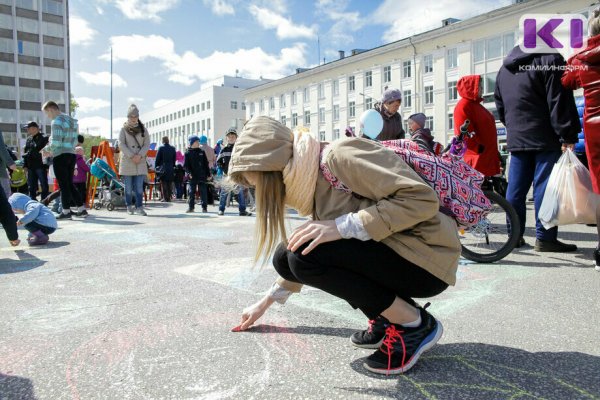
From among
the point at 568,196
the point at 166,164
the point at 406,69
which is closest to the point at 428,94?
the point at 406,69

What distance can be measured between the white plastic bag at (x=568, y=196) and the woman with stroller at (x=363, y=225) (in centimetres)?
249

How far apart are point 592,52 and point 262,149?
112 inches

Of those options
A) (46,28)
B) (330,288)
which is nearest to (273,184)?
(330,288)

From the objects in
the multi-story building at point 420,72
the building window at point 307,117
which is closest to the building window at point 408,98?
the multi-story building at point 420,72

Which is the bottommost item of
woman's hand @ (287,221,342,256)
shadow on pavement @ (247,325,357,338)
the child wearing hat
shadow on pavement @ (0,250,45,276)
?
shadow on pavement @ (247,325,357,338)

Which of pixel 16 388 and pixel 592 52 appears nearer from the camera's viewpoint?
pixel 16 388

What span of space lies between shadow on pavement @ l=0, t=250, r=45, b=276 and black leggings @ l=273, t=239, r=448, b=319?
10.8 feet

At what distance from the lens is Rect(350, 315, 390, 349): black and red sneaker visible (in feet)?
6.85

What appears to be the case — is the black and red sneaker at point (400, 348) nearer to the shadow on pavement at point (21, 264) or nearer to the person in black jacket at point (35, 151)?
the shadow on pavement at point (21, 264)

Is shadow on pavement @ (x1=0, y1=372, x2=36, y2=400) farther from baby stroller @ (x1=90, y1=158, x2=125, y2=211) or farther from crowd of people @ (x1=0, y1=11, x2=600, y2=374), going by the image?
baby stroller @ (x1=90, y1=158, x2=125, y2=211)

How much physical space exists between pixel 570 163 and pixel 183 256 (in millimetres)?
3613

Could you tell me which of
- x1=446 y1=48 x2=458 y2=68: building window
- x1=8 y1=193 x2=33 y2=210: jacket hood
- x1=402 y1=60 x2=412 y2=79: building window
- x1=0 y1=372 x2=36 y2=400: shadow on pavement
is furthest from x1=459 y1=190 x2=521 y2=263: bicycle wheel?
x1=402 y1=60 x2=412 y2=79: building window

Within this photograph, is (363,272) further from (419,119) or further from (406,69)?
(406,69)

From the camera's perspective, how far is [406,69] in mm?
46594
